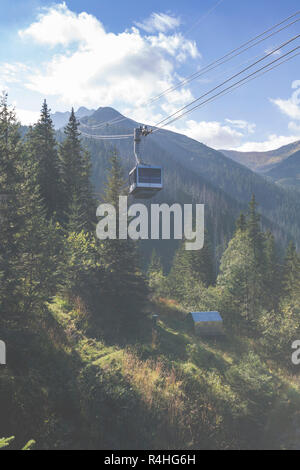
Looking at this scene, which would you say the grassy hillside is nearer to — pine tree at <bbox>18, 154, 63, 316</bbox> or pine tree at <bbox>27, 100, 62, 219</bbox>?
pine tree at <bbox>18, 154, 63, 316</bbox>

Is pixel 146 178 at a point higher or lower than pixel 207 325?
higher

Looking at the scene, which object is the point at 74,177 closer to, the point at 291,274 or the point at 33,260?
the point at 33,260

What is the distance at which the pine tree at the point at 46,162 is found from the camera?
30.4m

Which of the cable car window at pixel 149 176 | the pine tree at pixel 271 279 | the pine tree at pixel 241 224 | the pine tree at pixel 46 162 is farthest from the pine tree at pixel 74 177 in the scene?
the pine tree at pixel 271 279

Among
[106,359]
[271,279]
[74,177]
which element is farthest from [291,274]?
[106,359]

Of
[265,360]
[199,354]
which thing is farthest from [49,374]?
[265,360]

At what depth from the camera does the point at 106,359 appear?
15.0 metres

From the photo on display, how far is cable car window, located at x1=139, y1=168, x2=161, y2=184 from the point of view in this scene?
23266mm

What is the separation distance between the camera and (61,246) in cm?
1980

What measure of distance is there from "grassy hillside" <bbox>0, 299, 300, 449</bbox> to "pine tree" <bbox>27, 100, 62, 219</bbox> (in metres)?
14.1

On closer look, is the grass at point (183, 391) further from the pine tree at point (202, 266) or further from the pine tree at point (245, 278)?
the pine tree at point (202, 266)

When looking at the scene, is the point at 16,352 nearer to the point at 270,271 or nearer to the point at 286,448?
the point at 286,448

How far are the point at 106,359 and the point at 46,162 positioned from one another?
966 inches

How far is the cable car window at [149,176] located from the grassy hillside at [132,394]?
457 inches
